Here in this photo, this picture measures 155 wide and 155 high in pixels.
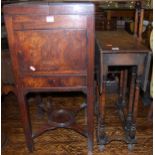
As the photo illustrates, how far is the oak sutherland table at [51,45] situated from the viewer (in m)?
1.19

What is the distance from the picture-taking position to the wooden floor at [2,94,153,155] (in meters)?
1.70

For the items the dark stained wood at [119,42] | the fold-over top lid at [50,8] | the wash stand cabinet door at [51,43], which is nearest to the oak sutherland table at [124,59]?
the dark stained wood at [119,42]

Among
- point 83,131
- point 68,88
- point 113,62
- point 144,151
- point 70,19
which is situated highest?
point 70,19

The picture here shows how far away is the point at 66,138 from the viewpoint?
1836 mm

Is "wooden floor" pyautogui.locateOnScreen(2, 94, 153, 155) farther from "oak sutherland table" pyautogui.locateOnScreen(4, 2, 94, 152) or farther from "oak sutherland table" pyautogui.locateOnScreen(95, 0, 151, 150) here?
"oak sutherland table" pyautogui.locateOnScreen(4, 2, 94, 152)

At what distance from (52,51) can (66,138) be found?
34.5 inches

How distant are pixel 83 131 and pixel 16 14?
994mm

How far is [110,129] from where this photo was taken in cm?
193

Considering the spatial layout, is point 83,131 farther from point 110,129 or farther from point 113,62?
point 113,62

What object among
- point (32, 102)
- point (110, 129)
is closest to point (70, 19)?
point (110, 129)

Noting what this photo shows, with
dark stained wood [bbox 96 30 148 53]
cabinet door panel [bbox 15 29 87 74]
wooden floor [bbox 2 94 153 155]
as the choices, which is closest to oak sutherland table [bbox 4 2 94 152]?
cabinet door panel [bbox 15 29 87 74]

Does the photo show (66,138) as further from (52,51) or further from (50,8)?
(50,8)

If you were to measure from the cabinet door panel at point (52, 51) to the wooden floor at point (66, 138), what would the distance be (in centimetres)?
72

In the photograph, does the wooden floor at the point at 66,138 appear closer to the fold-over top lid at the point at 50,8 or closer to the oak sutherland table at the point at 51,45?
the oak sutherland table at the point at 51,45
